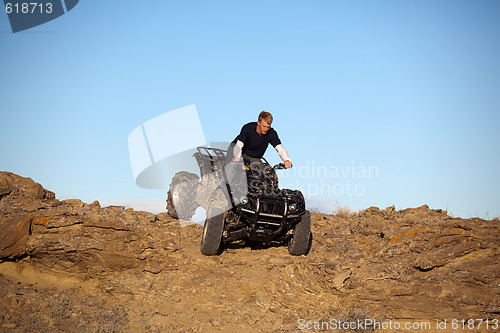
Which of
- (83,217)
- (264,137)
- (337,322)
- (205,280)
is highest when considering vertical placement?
(264,137)

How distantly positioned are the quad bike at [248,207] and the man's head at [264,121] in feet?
2.66

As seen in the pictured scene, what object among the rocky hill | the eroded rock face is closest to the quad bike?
the rocky hill

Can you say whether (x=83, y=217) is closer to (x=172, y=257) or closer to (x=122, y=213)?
(x=122, y=213)

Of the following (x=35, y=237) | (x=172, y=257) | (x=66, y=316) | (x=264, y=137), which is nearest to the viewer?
(x=66, y=316)

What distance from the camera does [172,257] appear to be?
9047mm

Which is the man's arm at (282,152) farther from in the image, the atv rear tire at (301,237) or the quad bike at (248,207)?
the atv rear tire at (301,237)

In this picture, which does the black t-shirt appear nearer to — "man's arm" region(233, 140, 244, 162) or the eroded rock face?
"man's arm" region(233, 140, 244, 162)

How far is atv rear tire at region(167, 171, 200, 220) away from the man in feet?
5.06

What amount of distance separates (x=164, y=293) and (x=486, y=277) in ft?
19.0

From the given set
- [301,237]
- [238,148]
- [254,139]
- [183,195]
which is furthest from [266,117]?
[183,195]

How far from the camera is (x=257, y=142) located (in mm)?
9781

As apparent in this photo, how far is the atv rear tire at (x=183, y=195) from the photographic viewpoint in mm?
10641

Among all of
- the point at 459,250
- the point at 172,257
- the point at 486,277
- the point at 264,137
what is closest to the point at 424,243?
the point at 459,250

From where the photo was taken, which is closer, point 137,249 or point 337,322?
point 337,322
